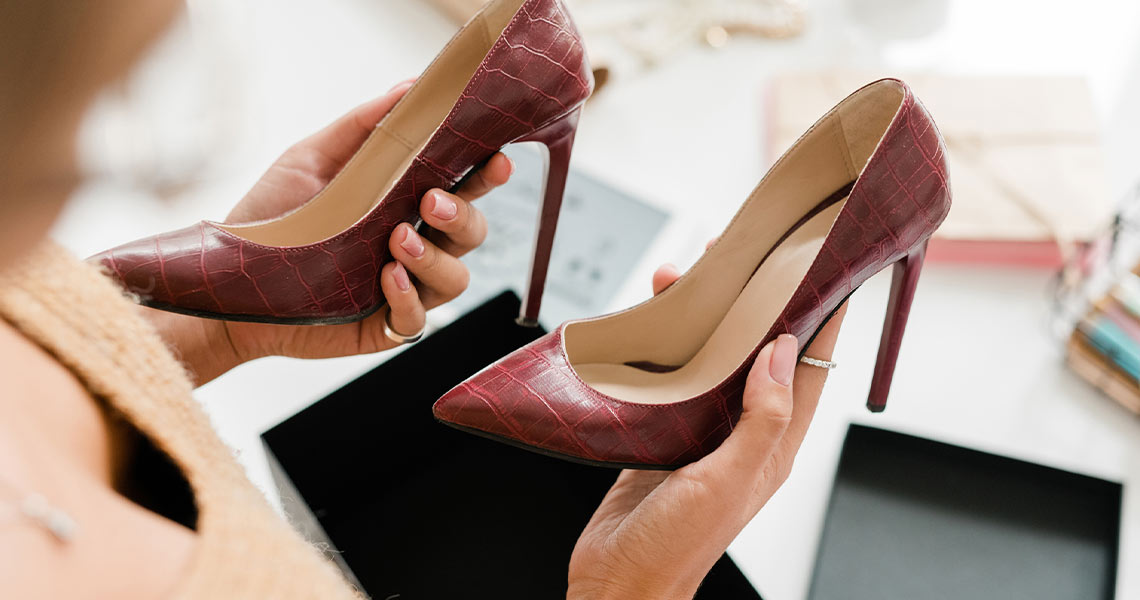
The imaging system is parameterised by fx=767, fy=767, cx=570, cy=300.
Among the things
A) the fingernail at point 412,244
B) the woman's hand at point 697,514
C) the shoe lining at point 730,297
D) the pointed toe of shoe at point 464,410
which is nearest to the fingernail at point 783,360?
the woman's hand at point 697,514

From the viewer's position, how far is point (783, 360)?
2.01 ft

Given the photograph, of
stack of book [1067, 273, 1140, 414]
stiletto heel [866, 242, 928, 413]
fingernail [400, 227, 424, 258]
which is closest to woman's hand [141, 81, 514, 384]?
fingernail [400, 227, 424, 258]

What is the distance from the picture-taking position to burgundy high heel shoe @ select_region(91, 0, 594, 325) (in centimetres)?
67

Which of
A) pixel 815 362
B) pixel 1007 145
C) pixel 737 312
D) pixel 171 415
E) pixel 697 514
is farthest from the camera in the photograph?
pixel 1007 145

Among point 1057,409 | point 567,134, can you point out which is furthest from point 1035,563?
point 567,134

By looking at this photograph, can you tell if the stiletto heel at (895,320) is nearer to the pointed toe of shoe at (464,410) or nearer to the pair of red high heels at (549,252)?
the pair of red high heels at (549,252)

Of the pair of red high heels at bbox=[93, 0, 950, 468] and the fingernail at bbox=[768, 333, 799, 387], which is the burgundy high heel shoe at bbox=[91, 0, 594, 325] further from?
the fingernail at bbox=[768, 333, 799, 387]

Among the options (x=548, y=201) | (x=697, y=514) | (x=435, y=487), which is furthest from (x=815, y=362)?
(x=435, y=487)

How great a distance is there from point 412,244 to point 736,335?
34cm

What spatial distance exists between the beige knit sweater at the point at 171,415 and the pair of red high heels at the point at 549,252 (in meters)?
0.18

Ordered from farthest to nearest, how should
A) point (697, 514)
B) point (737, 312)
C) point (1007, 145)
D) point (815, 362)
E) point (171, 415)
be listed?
1. point (1007, 145)
2. point (737, 312)
3. point (815, 362)
4. point (697, 514)
5. point (171, 415)

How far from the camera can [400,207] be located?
28.9 inches

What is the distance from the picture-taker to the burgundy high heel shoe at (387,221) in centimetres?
67

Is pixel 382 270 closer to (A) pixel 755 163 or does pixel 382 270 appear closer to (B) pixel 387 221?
(B) pixel 387 221
